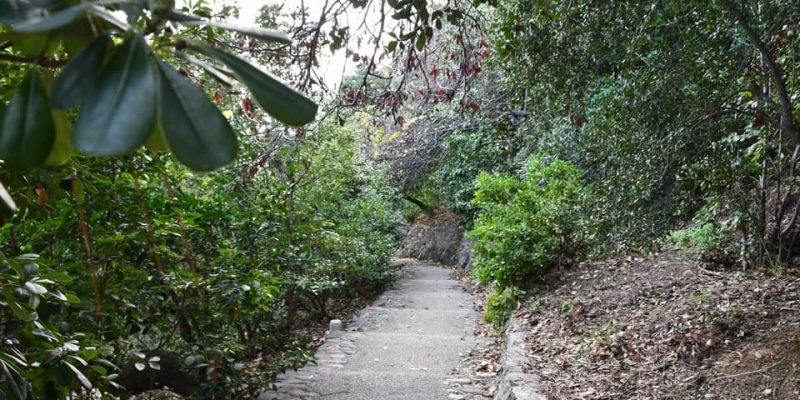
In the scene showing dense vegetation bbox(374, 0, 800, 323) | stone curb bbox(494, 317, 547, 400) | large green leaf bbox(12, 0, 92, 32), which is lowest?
stone curb bbox(494, 317, 547, 400)

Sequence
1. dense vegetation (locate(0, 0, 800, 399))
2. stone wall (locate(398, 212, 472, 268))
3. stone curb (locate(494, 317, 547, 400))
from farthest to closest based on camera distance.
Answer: stone wall (locate(398, 212, 472, 268)) < stone curb (locate(494, 317, 547, 400)) < dense vegetation (locate(0, 0, 800, 399))

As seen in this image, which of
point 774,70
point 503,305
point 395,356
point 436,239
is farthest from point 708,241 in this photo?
point 436,239

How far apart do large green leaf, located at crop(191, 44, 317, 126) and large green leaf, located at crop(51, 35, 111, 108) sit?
3.5 inches

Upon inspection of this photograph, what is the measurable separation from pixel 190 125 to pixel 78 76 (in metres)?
0.11

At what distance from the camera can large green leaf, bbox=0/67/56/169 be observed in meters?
0.53

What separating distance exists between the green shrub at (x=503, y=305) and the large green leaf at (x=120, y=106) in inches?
239

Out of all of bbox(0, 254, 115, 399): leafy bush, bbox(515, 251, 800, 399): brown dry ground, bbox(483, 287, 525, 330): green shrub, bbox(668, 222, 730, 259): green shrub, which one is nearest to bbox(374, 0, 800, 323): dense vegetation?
bbox(668, 222, 730, 259): green shrub

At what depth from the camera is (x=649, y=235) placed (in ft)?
10.7

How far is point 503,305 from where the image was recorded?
6.46 m

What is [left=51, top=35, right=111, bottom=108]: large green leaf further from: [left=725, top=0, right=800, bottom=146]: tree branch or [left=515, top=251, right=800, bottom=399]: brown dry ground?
[left=515, top=251, right=800, bottom=399]: brown dry ground

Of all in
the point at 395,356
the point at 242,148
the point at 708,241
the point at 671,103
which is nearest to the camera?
the point at 671,103

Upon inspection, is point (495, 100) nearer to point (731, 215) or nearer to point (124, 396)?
point (731, 215)

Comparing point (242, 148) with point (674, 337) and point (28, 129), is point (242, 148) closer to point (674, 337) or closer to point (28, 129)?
point (674, 337)

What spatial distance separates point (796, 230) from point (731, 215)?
1.43 feet
